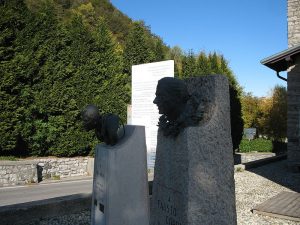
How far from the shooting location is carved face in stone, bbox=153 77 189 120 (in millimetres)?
3291

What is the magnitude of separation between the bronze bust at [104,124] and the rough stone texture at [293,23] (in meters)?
14.4

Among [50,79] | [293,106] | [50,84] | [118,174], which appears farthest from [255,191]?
[50,79]

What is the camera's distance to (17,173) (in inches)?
554

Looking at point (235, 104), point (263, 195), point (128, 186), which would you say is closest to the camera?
point (128, 186)

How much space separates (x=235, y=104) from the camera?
24.2 m

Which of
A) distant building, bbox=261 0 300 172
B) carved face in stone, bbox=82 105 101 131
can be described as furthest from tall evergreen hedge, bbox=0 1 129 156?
carved face in stone, bbox=82 105 101 131

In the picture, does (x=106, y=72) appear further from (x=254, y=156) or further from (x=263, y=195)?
(x=263, y=195)

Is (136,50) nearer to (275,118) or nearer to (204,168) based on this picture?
(275,118)

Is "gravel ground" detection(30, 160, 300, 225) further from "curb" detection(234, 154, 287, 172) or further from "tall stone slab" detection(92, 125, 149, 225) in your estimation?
"tall stone slab" detection(92, 125, 149, 225)

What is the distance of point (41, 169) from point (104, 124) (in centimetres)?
1144

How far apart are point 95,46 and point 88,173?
7.34 meters

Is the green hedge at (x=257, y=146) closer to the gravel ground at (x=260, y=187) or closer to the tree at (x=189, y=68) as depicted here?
the tree at (x=189, y=68)

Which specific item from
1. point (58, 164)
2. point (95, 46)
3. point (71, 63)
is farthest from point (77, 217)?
point (95, 46)

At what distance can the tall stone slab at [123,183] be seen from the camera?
494cm
